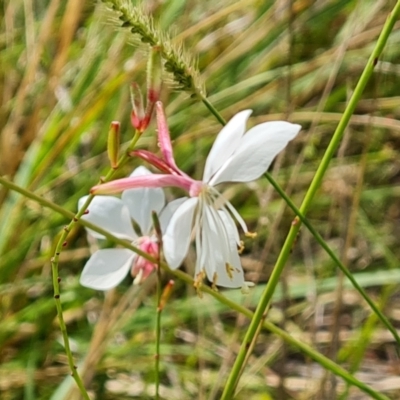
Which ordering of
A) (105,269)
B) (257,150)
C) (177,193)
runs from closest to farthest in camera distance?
(257,150) < (105,269) < (177,193)

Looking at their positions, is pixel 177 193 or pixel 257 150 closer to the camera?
pixel 257 150

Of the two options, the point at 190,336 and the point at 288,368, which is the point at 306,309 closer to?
the point at 288,368

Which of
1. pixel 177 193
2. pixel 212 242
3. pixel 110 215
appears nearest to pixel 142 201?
pixel 110 215

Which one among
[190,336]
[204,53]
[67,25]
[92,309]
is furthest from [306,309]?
[67,25]

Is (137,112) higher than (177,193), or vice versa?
(177,193)

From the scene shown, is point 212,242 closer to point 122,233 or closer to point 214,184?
point 214,184

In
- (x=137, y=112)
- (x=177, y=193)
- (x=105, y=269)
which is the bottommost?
(x=105, y=269)

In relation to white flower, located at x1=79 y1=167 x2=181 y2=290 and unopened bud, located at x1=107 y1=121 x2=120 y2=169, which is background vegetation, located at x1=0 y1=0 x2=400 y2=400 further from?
unopened bud, located at x1=107 y1=121 x2=120 y2=169

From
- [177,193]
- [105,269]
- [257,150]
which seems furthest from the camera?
[177,193]

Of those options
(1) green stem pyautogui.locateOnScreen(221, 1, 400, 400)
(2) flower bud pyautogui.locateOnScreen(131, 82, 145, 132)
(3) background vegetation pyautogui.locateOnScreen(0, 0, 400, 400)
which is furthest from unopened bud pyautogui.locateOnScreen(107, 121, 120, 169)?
(3) background vegetation pyautogui.locateOnScreen(0, 0, 400, 400)
